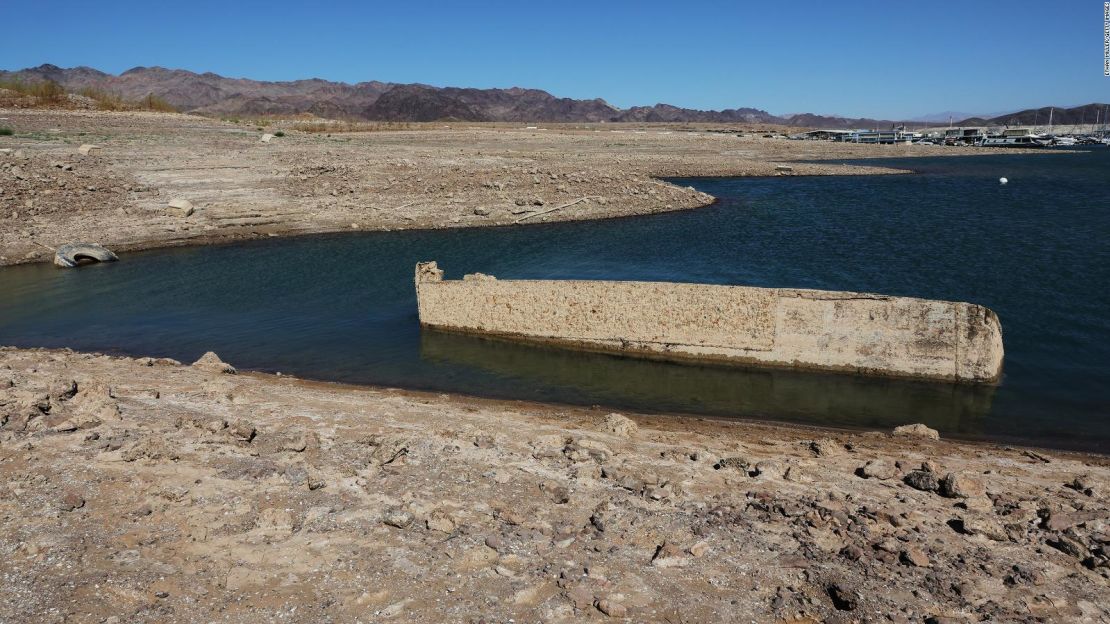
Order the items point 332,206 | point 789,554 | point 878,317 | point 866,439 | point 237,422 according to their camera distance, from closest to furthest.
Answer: point 789,554
point 237,422
point 866,439
point 878,317
point 332,206

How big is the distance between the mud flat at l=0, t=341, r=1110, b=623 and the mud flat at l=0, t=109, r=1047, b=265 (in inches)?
790

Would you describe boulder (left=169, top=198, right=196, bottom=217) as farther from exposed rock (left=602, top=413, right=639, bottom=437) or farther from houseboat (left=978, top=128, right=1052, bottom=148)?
houseboat (left=978, top=128, right=1052, bottom=148)

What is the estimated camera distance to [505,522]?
6.57 m

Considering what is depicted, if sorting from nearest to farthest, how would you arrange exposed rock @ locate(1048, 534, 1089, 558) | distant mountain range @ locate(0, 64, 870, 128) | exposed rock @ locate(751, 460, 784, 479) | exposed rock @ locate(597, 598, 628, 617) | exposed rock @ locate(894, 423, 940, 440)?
exposed rock @ locate(597, 598, 628, 617), exposed rock @ locate(1048, 534, 1089, 558), exposed rock @ locate(751, 460, 784, 479), exposed rock @ locate(894, 423, 940, 440), distant mountain range @ locate(0, 64, 870, 128)

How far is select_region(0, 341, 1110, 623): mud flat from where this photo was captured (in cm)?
543

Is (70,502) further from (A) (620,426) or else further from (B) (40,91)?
(B) (40,91)

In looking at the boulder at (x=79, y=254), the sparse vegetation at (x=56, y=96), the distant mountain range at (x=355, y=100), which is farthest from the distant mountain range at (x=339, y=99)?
the boulder at (x=79, y=254)

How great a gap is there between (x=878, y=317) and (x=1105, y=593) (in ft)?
22.8

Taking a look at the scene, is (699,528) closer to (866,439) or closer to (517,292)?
(866,439)

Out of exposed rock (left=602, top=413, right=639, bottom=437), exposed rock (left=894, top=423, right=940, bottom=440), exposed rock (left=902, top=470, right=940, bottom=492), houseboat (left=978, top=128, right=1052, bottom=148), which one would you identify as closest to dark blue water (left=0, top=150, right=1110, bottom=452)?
exposed rock (left=894, top=423, right=940, bottom=440)

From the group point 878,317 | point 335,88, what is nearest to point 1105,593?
point 878,317

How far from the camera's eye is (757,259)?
22359mm

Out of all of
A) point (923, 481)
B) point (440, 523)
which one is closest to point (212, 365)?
point (440, 523)

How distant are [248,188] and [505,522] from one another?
2774 centimetres
